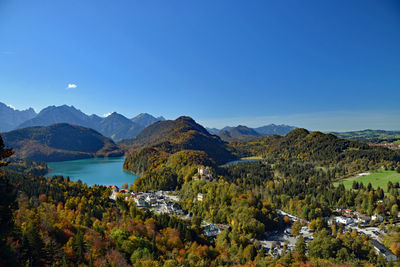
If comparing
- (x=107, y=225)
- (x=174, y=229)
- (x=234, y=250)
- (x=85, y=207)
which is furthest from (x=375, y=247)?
(x=85, y=207)

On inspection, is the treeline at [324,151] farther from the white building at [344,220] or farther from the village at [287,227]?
the white building at [344,220]

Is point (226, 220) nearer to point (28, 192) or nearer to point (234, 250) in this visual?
point (234, 250)

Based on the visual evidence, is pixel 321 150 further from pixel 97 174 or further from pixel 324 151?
pixel 97 174

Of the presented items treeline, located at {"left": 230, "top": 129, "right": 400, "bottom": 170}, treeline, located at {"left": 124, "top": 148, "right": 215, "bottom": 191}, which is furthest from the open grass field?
treeline, located at {"left": 124, "top": 148, "right": 215, "bottom": 191}

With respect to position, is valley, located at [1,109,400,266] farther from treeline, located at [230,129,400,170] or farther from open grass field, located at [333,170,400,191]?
treeline, located at [230,129,400,170]

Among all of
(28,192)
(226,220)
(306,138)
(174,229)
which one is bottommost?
(226,220)

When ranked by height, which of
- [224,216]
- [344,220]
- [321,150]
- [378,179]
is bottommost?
[344,220]

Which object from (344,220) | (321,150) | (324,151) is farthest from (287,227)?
(321,150)

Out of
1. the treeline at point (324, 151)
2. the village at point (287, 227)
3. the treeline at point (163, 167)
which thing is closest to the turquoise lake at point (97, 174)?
the treeline at point (163, 167)
